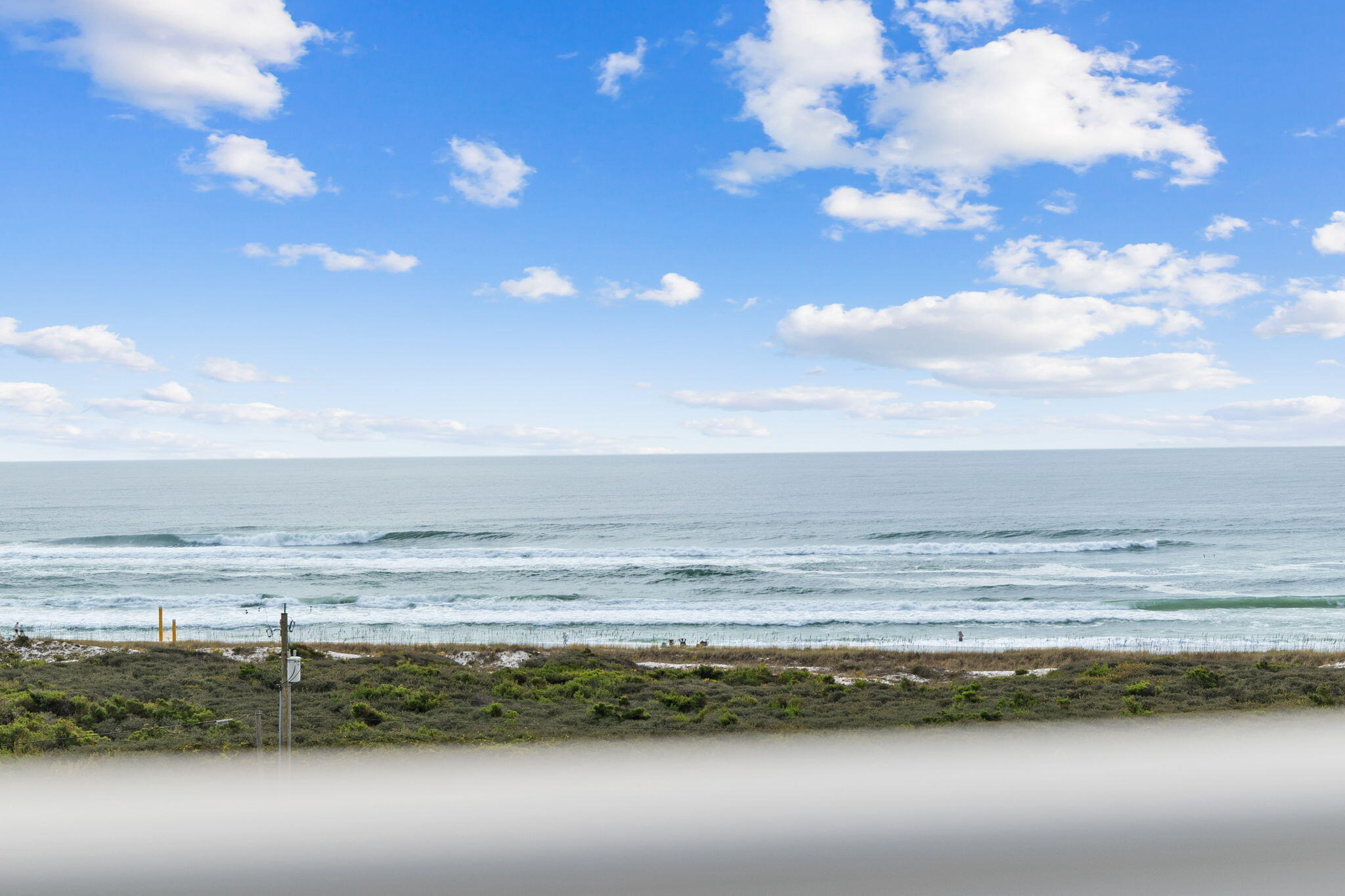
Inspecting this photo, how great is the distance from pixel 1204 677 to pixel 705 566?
2675 centimetres

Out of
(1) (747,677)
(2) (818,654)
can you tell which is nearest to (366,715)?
(1) (747,677)

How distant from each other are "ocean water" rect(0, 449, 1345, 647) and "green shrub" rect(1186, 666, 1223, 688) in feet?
33.2

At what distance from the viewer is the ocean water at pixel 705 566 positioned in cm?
2748

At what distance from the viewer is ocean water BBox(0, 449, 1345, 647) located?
90.2 feet

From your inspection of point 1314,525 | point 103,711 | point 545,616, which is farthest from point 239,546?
point 1314,525

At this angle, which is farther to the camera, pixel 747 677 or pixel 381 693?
pixel 747 677

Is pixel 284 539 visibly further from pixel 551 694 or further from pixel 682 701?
pixel 682 701

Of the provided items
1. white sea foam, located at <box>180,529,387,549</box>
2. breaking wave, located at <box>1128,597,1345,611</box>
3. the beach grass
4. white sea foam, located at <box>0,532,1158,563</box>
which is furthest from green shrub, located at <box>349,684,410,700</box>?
white sea foam, located at <box>180,529,387,549</box>

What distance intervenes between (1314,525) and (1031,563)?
22960mm

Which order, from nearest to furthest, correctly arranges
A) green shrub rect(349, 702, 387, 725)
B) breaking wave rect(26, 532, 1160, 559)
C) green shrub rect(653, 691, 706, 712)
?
1. green shrub rect(349, 702, 387, 725)
2. green shrub rect(653, 691, 706, 712)
3. breaking wave rect(26, 532, 1160, 559)

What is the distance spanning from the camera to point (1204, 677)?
1362 centimetres

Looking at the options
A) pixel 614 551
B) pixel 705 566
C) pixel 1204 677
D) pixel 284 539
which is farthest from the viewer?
pixel 284 539

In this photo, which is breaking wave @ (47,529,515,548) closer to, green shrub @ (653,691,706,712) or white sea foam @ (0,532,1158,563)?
white sea foam @ (0,532,1158,563)

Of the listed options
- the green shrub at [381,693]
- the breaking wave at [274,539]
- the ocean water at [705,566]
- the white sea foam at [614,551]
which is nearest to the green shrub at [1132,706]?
the green shrub at [381,693]
